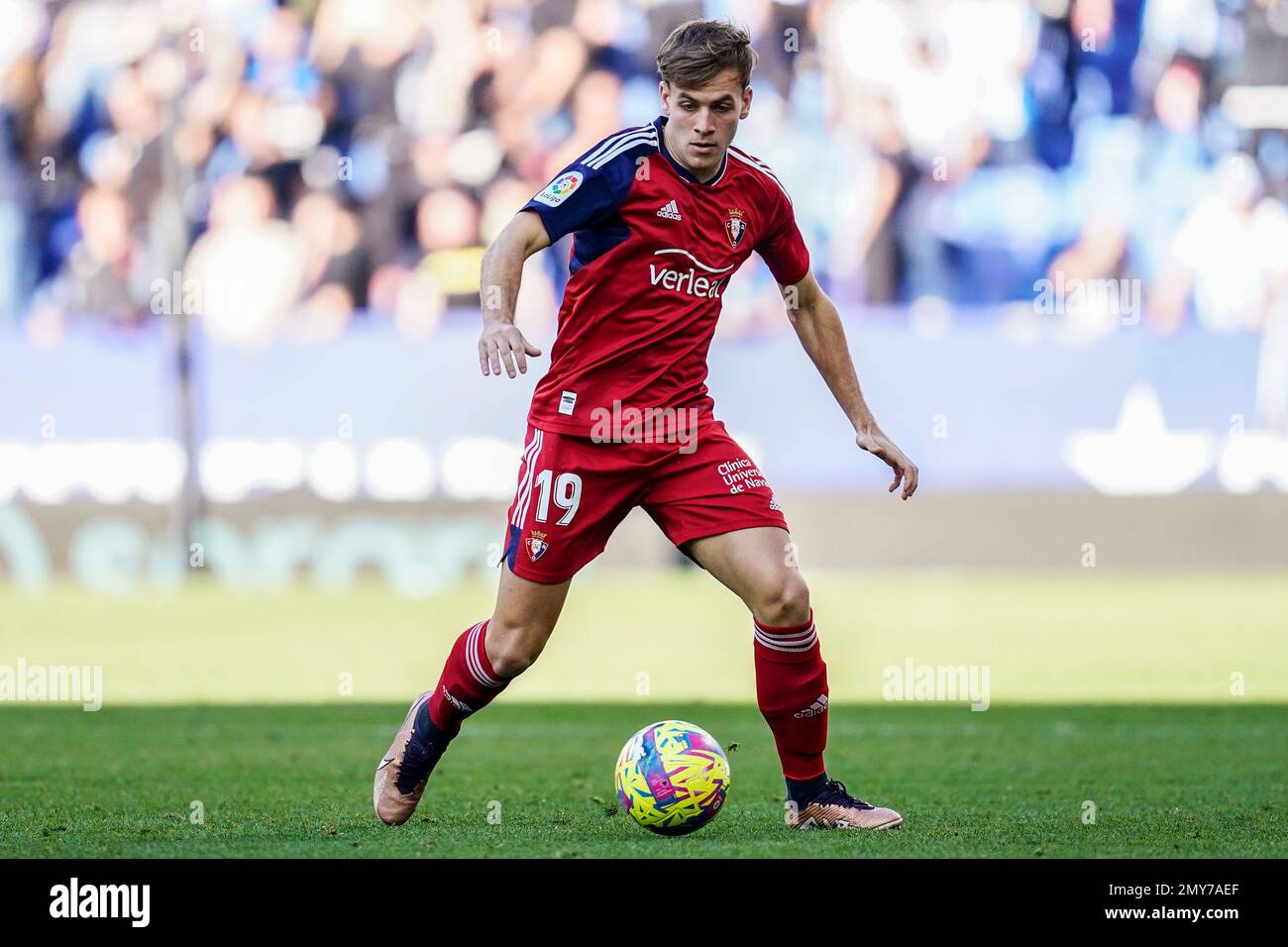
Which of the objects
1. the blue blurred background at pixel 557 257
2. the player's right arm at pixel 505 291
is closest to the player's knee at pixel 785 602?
the player's right arm at pixel 505 291

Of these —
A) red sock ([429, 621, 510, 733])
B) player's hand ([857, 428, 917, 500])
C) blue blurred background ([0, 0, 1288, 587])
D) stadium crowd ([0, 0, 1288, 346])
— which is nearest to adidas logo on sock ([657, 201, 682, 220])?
player's hand ([857, 428, 917, 500])

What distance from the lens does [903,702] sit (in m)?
8.57

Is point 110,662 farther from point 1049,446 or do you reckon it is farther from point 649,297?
point 1049,446

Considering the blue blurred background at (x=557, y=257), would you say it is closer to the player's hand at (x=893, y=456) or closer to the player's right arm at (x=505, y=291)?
the player's hand at (x=893, y=456)

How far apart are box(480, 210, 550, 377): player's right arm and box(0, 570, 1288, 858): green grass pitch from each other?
122 cm

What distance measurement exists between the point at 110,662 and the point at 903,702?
4.69 meters

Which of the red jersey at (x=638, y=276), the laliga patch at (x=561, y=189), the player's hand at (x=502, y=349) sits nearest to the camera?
the player's hand at (x=502, y=349)

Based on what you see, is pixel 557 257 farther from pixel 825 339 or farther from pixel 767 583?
pixel 767 583

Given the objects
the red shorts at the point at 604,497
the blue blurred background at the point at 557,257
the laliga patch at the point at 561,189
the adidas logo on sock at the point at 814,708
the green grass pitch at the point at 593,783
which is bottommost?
the green grass pitch at the point at 593,783

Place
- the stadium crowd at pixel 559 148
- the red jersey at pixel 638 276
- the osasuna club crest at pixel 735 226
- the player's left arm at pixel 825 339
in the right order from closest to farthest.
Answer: the red jersey at pixel 638 276 → the osasuna club crest at pixel 735 226 → the player's left arm at pixel 825 339 → the stadium crowd at pixel 559 148

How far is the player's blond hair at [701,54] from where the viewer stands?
176 inches

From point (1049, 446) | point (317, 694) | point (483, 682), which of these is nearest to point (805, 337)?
point (483, 682)

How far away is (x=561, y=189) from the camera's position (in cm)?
457

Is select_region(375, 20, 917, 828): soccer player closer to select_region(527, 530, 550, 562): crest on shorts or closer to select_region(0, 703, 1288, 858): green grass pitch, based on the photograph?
select_region(527, 530, 550, 562): crest on shorts
